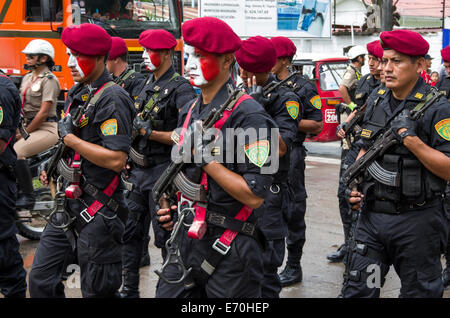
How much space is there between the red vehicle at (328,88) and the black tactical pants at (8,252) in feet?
34.5

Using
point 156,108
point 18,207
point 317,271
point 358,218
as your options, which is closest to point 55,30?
point 18,207

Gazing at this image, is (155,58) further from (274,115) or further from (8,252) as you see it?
(8,252)

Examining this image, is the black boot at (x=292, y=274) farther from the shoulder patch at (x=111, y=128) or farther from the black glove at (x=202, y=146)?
the black glove at (x=202, y=146)

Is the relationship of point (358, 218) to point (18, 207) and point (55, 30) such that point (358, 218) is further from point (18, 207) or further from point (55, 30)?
point (55, 30)

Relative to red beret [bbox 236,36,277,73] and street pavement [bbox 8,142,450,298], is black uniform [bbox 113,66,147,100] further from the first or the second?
red beret [bbox 236,36,277,73]

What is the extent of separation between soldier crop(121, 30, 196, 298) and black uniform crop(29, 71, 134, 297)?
1191mm

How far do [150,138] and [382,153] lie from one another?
224cm

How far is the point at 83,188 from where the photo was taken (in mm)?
4270

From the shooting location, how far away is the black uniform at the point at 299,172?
6.22 meters

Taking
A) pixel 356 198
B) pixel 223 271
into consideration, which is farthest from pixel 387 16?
pixel 223 271

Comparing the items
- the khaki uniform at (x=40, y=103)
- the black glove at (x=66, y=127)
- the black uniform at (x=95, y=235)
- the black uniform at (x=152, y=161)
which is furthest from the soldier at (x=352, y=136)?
the khaki uniform at (x=40, y=103)

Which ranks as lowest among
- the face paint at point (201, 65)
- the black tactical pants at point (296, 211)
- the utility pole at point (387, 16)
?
the black tactical pants at point (296, 211)

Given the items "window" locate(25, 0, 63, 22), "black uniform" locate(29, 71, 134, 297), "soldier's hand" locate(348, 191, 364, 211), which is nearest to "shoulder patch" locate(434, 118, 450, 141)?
"soldier's hand" locate(348, 191, 364, 211)
